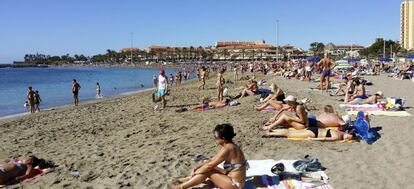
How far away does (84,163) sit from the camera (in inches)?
266

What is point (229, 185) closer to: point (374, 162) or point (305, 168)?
point (305, 168)

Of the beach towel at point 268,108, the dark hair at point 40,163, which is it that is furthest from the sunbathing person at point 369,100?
the dark hair at point 40,163

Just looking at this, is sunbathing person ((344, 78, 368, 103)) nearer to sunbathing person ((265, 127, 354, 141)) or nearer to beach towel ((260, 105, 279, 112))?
beach towel ((260, 105, 279, 112))

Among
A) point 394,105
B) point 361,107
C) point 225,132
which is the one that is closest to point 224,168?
point 225,132

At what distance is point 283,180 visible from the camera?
527cm

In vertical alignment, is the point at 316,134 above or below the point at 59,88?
above

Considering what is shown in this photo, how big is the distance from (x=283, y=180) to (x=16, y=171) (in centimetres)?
367

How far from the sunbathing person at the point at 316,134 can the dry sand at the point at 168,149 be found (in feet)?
0.66

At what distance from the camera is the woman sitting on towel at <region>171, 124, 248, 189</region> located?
4.67 m

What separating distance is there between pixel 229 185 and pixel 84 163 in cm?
301

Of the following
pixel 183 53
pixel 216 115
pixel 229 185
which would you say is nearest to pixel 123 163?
pixel 229 185

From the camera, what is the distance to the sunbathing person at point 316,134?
7426mm

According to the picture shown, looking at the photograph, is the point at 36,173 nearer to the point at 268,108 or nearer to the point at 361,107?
the point at 268,108

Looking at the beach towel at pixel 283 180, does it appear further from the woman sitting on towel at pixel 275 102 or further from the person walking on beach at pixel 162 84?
the person walking on beach at pixel 162 84
